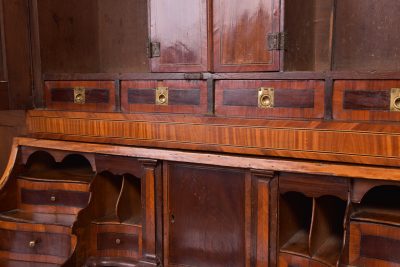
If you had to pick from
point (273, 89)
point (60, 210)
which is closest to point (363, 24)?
point (273, 89)

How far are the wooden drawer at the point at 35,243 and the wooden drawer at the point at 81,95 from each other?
2.10 ft

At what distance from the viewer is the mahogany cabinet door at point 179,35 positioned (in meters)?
2.04

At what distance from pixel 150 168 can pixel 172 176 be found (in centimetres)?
12

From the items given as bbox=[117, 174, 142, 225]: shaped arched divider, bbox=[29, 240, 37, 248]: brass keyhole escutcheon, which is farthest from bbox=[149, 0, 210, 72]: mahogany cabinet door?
bbox=[29, 240, 37, 248]: brass keyhole escutcheon

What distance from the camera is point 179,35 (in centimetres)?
211

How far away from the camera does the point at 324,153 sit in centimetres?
176

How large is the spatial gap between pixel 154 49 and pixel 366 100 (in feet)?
3.32

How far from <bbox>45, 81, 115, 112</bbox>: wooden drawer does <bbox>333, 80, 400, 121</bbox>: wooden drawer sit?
112 cm

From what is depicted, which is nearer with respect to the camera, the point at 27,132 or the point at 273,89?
the point at 273,89

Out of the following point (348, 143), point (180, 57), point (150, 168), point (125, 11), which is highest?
point (125, 11)

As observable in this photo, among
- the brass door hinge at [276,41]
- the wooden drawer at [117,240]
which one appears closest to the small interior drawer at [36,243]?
the wooden drawer at [117,240]

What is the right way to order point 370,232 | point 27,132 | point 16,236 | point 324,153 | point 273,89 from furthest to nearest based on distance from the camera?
1. point 27,132
2. point 16,236
3. point 273,89
4. point 324,153
5. point 370,232

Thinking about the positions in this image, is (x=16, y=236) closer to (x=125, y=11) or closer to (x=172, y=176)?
(x=172, y=176)

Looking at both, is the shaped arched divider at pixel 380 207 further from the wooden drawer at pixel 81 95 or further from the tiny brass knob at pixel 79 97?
the tiny brass knob at pixel 79 97
